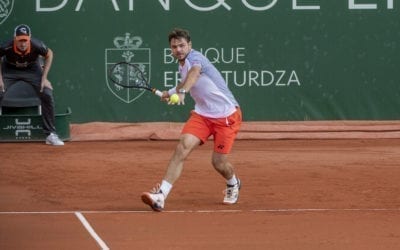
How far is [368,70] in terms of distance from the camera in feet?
59.5

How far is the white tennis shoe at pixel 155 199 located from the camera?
9.93 meters

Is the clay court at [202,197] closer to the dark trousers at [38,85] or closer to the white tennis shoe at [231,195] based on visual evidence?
the white tennis shoe at [231,195]

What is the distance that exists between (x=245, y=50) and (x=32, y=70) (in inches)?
141

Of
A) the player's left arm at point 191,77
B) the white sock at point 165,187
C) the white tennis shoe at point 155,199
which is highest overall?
the player's left arm at point 191,77

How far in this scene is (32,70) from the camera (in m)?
16.3

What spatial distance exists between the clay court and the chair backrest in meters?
0.62

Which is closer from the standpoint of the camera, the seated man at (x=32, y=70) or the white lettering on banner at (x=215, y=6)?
the seated man at (x=32, y=70)

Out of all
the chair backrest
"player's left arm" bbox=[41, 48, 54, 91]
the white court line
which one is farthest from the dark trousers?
the white court line

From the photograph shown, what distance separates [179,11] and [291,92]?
222 centimetres

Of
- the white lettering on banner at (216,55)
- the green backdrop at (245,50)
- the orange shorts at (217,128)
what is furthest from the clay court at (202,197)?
the white lettering on banner at (216,55)

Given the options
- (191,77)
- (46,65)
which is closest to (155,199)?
(191,77)

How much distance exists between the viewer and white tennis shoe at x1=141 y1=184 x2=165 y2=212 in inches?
391

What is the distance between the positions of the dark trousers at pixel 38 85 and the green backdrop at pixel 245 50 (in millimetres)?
1376

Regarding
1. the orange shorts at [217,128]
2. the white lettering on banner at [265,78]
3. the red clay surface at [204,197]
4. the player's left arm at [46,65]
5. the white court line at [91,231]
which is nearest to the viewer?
the white court line at [91,231]
